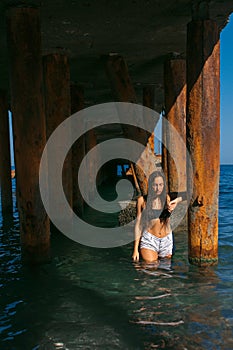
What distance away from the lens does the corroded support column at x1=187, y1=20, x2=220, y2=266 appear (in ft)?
15.0

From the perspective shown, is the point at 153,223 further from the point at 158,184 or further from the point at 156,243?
the point at 158,184

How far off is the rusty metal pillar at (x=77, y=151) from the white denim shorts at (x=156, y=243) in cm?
443

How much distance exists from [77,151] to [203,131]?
5.81 m

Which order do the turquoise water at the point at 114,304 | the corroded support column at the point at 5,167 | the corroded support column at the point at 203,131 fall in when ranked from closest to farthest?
1. the turquoise water at the point at 114,304
2. the corroded support column at the point at 203,131
3. the corroded support column at the point at 5,167

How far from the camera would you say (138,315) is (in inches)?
155

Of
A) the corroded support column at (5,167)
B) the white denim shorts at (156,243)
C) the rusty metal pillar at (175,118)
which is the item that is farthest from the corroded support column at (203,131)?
the corroded support column at (5,167)

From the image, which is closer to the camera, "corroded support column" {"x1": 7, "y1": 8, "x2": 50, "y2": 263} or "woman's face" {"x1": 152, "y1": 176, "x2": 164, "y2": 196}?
"corroded support column" {"x1": 7, "y1": 8, "x2": 50, "y2": 263}

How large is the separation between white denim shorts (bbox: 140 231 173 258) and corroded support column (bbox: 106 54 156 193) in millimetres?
1353

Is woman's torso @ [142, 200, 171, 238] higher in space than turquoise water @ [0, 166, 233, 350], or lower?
higher

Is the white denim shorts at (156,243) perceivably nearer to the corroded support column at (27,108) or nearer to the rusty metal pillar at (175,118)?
the corroded support column at (27,108)

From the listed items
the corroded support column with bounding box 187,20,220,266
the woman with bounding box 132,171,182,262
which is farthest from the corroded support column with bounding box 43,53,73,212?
the corroded support column with bounding box 187,20,220,266

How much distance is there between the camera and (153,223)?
5359mm

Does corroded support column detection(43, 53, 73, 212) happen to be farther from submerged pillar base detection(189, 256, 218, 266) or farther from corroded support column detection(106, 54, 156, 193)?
submerged pillar base detection(189, 256, 218, 266)

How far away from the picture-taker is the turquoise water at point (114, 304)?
3.46 m
